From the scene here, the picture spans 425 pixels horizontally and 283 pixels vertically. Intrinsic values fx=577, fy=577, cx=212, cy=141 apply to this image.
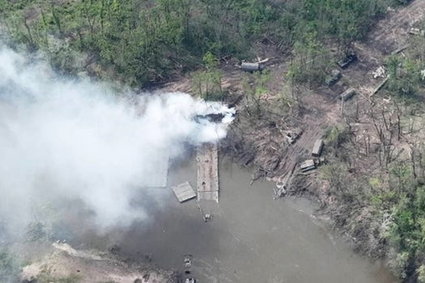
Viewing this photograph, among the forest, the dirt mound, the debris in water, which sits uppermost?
the forest

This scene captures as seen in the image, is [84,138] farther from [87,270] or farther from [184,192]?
[87,270]

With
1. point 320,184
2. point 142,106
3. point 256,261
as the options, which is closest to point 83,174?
point 142,106

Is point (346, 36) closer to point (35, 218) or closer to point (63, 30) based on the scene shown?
point (63, 30)

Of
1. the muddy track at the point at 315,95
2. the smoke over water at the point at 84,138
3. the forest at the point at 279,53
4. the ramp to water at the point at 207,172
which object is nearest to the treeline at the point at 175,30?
the forest at the point at 279,53

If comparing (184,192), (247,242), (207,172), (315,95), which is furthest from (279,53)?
(247,242)

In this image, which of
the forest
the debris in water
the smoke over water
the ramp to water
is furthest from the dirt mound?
the forest

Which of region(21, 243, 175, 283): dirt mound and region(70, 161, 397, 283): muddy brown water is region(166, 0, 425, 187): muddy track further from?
region(21, 243, 175, 283): dirt mound

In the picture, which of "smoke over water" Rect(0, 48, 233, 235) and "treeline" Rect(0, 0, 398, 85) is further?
"treeline" Rect(0, 0, 398, 85)
